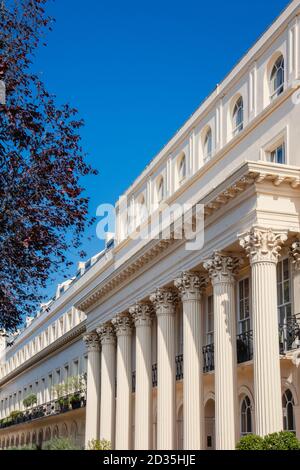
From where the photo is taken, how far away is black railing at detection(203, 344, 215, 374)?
26.5m

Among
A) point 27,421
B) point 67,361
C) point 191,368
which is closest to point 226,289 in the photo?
point 191,368

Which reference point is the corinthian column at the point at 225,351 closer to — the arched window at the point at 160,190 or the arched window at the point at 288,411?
the arched window at the point at 288,411

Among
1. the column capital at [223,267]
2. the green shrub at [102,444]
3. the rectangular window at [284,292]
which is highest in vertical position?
the column capital at [223,267]

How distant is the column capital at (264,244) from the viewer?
2144cm

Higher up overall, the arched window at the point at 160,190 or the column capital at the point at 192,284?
the arched window at the point at 160,190

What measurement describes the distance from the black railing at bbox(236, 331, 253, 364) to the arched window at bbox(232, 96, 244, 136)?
A: 7689 millimetres

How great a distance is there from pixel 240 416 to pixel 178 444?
4.95 metres

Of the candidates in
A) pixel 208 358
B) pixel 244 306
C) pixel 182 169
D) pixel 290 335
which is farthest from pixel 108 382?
pixel 290 335

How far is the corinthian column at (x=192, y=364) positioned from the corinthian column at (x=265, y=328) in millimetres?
4770

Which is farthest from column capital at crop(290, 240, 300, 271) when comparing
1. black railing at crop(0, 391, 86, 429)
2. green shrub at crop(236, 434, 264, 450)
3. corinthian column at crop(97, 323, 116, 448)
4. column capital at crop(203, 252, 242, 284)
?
black railing at crop(0, 391, 86, 429)

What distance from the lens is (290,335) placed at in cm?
2214

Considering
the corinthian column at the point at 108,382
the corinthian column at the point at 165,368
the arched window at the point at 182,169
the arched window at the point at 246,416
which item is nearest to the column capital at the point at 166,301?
the corinthian column at the point at 165,368

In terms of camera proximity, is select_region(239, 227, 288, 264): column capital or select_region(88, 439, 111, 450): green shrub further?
select_region(88, 439, 111, 450): green shrub

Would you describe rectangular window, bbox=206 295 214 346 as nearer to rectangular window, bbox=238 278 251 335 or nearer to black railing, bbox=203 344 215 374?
black railing, bbox=203 344 215 374
